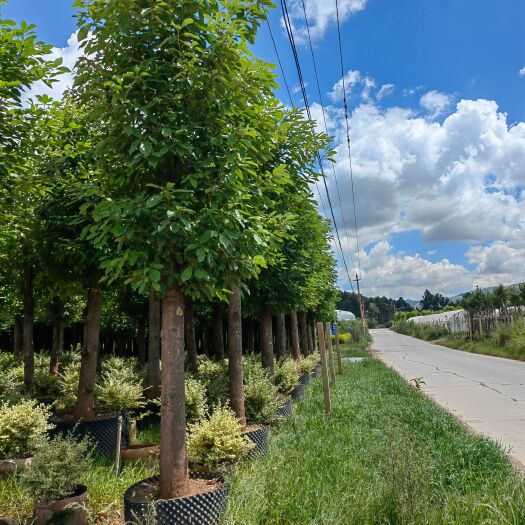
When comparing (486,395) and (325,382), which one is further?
(486,395)

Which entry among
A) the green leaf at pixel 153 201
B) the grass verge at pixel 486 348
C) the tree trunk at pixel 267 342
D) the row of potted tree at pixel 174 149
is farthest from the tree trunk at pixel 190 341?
the grass verge at pixel 486 348

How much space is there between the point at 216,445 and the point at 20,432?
85.7 inches

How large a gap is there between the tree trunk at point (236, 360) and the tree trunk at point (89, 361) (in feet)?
6.20

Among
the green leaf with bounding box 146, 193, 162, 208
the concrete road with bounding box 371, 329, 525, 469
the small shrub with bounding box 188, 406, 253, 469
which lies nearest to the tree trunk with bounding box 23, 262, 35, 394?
the small shrub with bounding box 188, 406, 253, 469

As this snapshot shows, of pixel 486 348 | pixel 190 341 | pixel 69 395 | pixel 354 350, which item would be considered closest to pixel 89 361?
pixel 69 395

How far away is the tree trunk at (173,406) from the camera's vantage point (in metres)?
3.91

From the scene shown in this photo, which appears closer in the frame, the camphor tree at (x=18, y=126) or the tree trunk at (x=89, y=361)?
the camphor tree at (x=18, y=126)

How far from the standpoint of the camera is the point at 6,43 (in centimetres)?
488

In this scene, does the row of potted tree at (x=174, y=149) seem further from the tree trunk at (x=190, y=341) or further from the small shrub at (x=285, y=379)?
the tree trunk at (x=190, y=341)

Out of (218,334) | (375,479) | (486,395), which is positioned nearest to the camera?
(375,479)

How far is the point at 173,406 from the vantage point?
404 centimetres

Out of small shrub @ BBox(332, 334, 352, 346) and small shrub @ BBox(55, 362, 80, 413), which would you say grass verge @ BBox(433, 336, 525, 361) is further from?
small shrub @ BBox(55, 362, 80, 413)

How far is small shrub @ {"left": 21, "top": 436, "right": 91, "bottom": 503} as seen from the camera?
3838 millimetres

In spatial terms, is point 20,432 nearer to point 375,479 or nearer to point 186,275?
point 186,275
